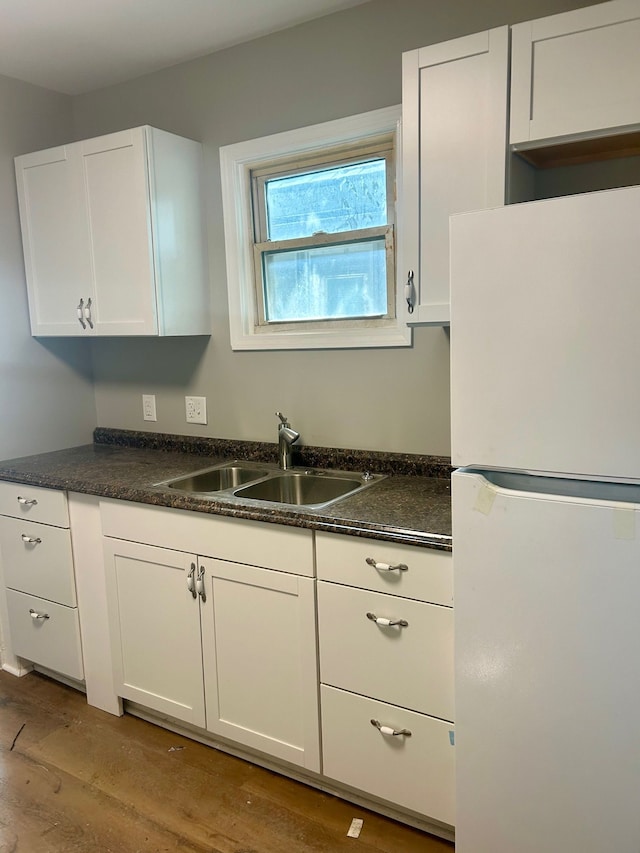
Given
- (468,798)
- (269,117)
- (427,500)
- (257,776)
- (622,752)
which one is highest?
(269,117)

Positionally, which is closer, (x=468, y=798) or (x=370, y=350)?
(x=468, y=798)

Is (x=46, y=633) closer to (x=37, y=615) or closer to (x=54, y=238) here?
(x=37, y=615)

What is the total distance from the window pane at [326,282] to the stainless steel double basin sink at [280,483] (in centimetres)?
59

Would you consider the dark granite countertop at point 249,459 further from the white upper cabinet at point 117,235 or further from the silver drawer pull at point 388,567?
the white upper cabinet at point 117,235

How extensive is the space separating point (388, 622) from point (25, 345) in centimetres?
200

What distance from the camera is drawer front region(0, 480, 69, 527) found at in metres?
2.37

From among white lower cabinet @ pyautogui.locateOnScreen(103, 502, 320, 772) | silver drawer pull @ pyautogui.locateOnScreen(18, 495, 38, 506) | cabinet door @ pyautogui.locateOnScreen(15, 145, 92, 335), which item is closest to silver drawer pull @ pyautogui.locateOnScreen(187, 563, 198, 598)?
white lower cabinet @ pyautogui.locateOnScreen(103, 502, 320, 772)

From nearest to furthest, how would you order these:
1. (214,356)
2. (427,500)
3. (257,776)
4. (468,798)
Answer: (468,798) → (427,500) → (257,776) → (214,356)

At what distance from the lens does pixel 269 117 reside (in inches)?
92.9

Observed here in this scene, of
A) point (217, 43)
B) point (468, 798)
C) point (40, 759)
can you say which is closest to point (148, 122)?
point (217, 43)

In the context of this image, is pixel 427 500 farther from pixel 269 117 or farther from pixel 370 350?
pixel 269 117

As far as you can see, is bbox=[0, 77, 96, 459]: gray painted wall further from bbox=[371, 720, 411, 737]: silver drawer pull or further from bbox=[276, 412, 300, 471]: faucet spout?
bbox=[371, 720, 411, 737]: silver drawer pull

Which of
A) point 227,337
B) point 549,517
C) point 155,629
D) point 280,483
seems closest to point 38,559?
point 155,629

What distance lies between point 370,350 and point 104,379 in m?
1.42
